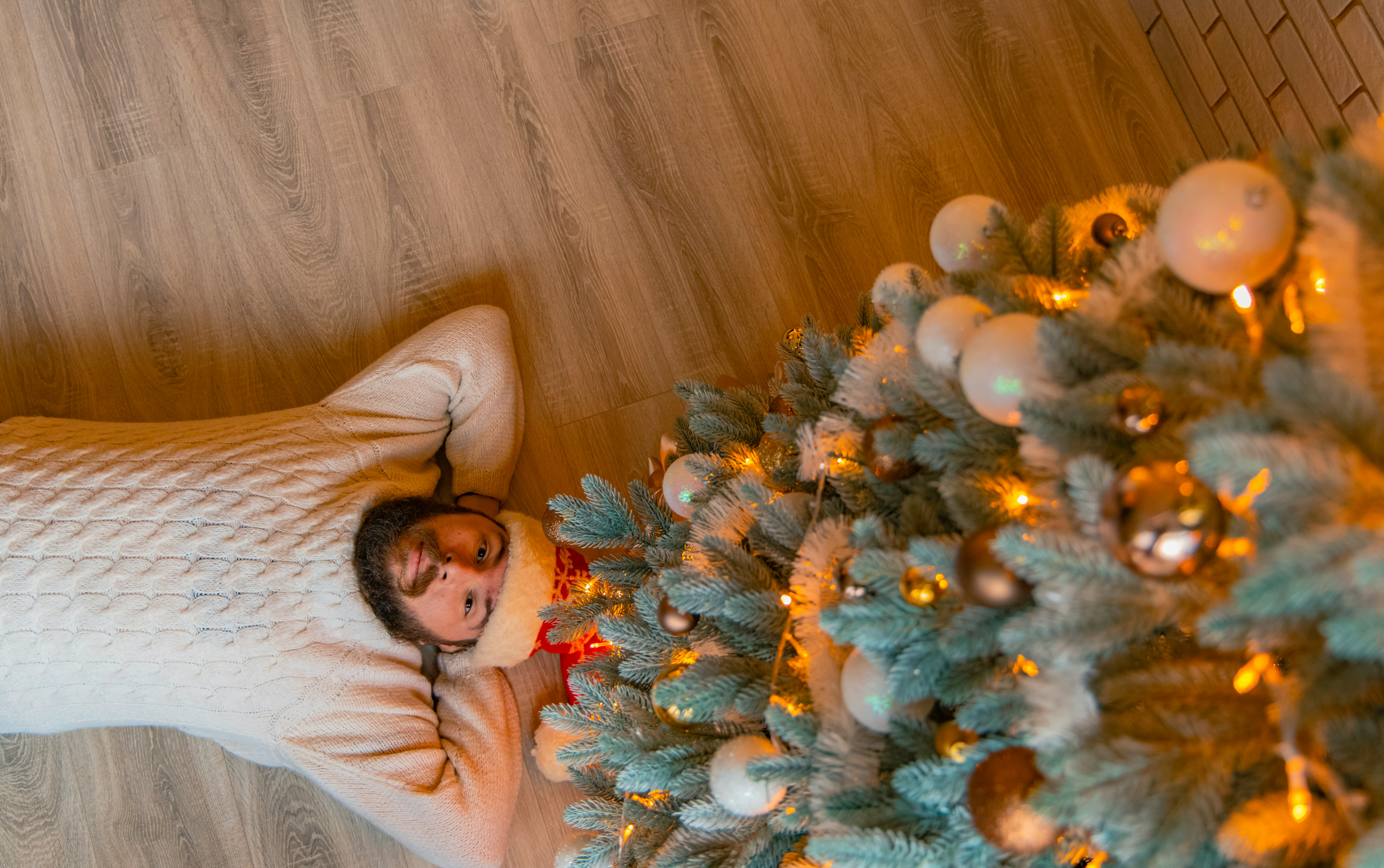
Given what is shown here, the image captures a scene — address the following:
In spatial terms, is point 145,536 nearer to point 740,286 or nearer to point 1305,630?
point 740,286

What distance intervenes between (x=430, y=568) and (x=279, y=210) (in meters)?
0.76

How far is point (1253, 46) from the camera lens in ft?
4.08

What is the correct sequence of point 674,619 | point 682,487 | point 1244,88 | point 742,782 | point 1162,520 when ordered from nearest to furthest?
point 1162,520 < point 742,782 < point 674,619 < point 682,487 < point 1244,88

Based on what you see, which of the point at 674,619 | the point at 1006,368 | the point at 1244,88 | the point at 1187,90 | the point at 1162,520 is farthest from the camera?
the point at 1187,90

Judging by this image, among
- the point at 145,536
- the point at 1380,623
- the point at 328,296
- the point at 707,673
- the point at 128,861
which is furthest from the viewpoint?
the point at 328,296

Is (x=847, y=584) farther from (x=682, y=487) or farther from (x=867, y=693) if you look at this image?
(x=682, y=487)

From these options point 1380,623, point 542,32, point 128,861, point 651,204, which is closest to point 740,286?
point 651,204

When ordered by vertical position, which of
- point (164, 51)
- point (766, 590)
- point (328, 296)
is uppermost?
point (164, 51)

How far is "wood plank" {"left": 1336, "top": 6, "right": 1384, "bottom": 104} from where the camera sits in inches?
41.1

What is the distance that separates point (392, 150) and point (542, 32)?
357mm

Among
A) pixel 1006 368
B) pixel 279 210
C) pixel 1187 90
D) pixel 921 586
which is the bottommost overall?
pixel 921 586

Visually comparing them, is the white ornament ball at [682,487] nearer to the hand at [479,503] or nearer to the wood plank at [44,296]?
the hand at [479,503]

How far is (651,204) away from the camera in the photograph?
1454mm

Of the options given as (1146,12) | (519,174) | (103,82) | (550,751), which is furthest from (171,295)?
(1146,12)
